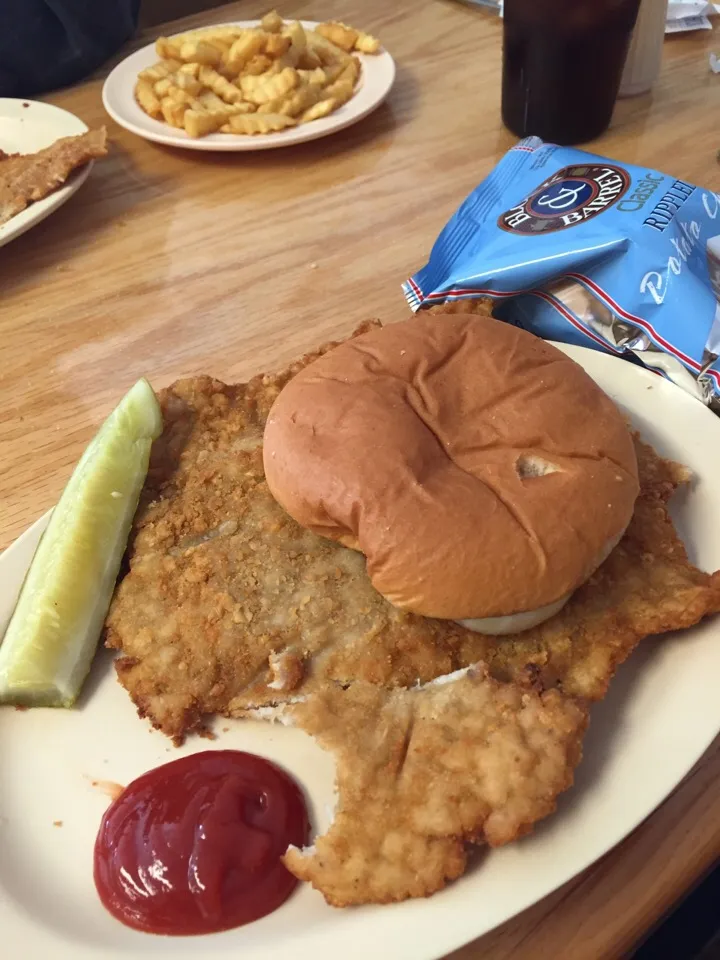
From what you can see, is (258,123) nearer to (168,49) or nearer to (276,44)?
(276,44)

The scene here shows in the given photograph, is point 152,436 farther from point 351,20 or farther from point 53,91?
point 351,20

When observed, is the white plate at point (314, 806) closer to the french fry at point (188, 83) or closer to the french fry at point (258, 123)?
the french fry at point (258, 123)

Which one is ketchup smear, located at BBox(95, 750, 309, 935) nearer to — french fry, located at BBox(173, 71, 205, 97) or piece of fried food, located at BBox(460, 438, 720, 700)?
piece of fried food, located at BBox(460, 438, 720, 700)

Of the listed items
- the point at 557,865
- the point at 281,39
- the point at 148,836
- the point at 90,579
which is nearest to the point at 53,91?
the point at 281,39

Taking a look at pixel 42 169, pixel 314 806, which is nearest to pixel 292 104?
pixel 42 169

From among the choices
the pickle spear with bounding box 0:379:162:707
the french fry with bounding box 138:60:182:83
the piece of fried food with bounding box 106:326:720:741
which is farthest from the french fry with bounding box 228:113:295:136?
the piece of fried food with bounding box 106:326:720:741
